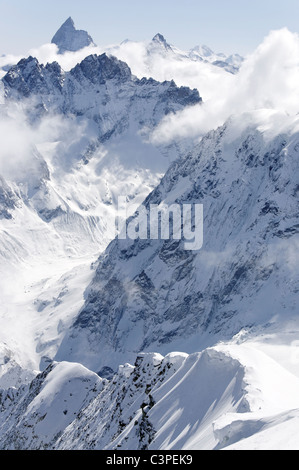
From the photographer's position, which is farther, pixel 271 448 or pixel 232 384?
pixel 232 384

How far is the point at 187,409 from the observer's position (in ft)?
274

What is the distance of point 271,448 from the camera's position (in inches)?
1881

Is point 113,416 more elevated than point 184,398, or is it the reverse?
point 184,398

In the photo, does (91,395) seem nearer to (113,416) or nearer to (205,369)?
(113,416)

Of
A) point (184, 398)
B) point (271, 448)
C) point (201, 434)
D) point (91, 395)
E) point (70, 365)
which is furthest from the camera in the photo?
point (70, 365)

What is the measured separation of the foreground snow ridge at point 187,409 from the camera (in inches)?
2355

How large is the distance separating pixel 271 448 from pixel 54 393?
401ft

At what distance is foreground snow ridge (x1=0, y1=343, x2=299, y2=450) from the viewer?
59.8 metres

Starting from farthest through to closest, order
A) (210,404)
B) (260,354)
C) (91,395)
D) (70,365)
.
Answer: (70,365), (91,395), (260,354), (210,404)

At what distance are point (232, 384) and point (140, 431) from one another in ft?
52.0
